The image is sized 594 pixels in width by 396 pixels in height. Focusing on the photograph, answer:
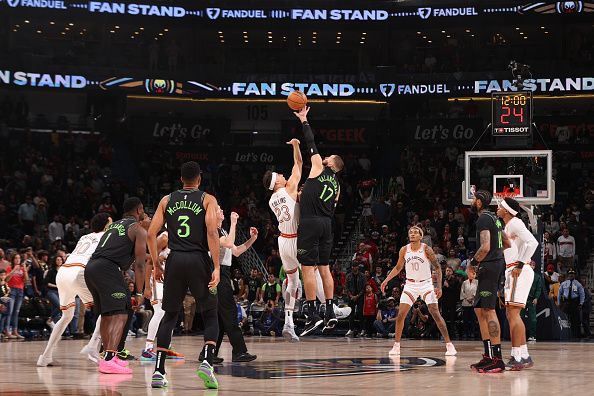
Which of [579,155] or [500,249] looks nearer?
[500,249]

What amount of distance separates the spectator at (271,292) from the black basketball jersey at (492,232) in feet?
37.3

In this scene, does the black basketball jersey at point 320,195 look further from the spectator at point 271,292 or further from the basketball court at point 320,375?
the spectator at point 271,292

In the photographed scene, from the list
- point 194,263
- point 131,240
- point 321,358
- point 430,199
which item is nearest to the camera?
point 194,263

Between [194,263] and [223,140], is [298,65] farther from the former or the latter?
[194,263]

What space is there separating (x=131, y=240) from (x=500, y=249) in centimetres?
491

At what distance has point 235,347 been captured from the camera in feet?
43.9

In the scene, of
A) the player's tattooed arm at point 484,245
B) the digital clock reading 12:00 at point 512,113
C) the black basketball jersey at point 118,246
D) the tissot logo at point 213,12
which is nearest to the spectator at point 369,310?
the digital clock reading 12:00 at point 512,113

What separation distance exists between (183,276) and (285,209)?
4.76 m

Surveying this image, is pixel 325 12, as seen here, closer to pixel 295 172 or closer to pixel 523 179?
pixel 523 179

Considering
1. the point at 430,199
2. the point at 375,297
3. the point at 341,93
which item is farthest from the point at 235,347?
the point at 341,93

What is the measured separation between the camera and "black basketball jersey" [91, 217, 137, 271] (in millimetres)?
12141

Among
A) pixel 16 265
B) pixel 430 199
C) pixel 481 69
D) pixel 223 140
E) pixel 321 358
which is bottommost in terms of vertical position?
pixel 321 358

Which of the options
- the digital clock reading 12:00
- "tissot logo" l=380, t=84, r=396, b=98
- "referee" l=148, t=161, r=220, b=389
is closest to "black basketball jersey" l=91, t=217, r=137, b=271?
"referee" l=148, t=161, r=220, b=389

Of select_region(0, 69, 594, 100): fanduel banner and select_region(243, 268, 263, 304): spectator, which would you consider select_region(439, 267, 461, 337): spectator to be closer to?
select_region(243, 268, 263, 304): spectator
